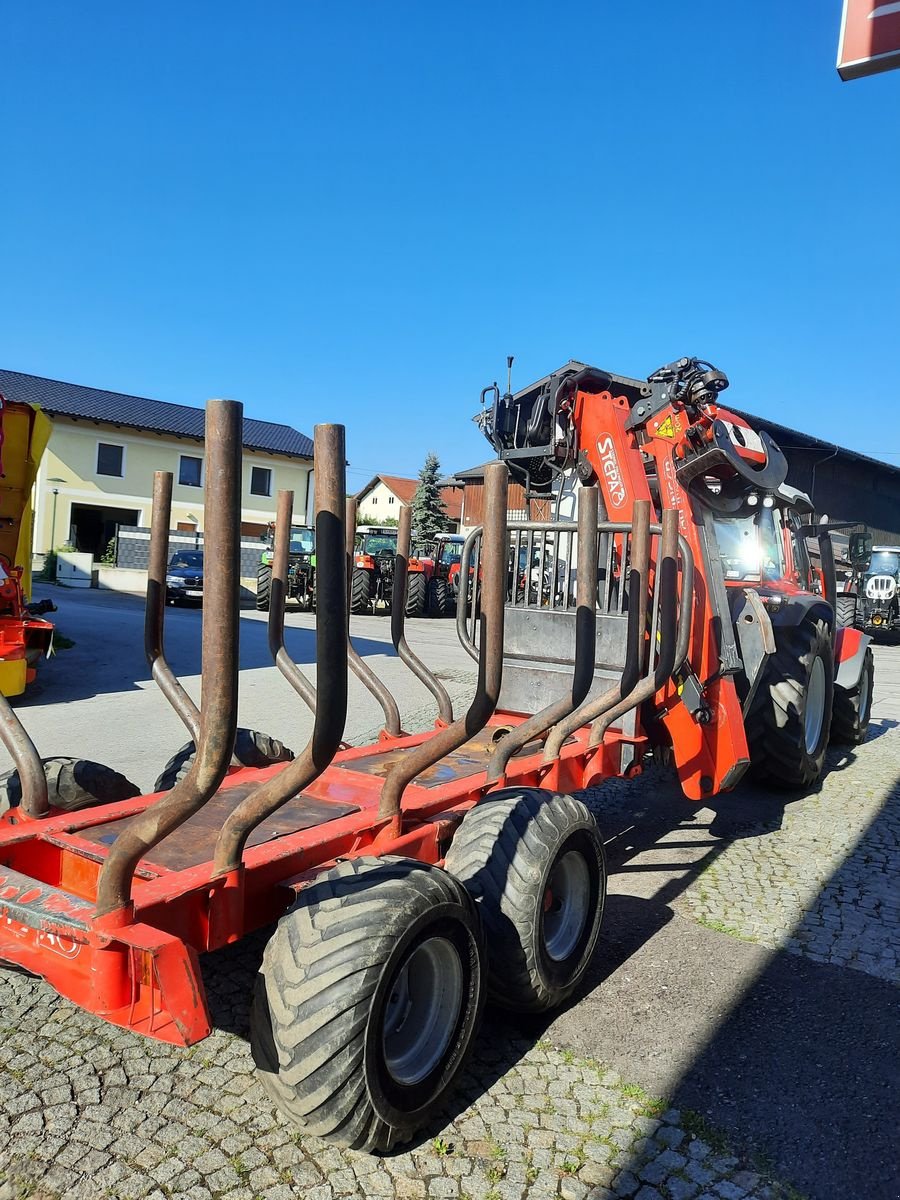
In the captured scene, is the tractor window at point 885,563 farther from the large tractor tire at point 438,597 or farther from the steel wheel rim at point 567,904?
the steel wheel rim at point 567,904

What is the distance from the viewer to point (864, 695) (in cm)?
798

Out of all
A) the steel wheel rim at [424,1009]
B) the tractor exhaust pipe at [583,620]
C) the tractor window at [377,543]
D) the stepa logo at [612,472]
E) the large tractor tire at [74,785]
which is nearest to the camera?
the steel wheel rim at [424,1009]

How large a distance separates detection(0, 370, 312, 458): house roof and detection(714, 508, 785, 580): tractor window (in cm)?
2812

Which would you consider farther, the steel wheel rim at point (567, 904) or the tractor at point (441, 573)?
the tractor at point (441, 573)

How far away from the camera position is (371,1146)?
2264mm

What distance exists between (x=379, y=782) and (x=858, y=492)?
34745 millimetres

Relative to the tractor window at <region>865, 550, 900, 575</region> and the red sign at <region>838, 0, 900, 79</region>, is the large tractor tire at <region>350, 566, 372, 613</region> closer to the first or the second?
the tractor window at <region>865, 550, 900, 575</region>

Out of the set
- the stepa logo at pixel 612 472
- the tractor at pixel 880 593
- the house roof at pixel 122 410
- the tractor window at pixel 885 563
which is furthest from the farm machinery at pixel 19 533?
the house roof at pixel 122 410

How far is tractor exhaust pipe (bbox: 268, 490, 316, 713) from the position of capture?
3.93 metres

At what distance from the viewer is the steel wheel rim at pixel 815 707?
6.25m

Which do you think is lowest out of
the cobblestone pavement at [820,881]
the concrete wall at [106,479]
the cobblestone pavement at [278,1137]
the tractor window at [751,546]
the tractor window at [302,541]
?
the cobblestone pavement at [278,1137]

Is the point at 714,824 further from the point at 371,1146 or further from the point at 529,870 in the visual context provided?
the point at 371,1146

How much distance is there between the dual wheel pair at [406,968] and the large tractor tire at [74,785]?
4.55 ft

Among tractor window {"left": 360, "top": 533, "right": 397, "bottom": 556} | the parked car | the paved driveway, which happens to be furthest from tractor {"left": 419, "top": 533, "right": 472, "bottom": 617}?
the paved driveway
